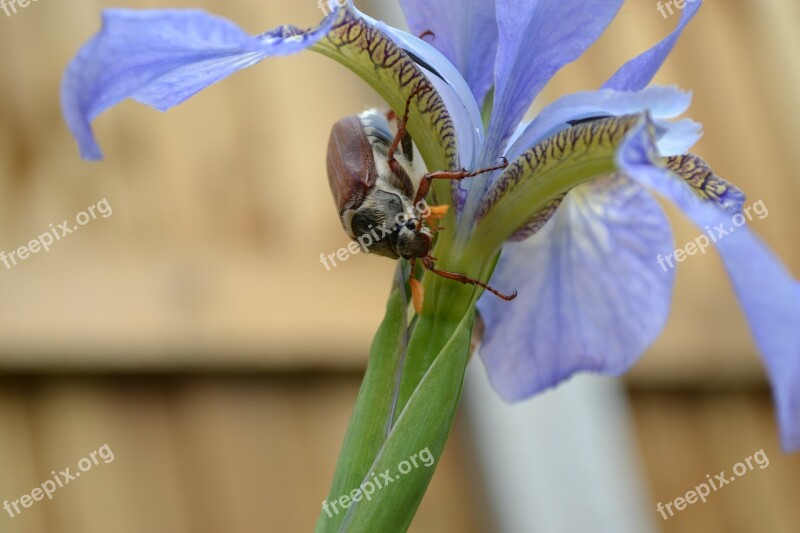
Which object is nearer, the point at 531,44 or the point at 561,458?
the point at 531,44

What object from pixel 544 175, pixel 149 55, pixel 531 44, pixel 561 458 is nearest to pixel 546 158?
pixel 544 175

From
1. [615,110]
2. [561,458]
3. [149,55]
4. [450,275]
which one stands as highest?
[149,55]

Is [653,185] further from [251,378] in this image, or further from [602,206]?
[251,378]

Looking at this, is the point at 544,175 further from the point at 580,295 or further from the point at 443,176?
the point at 580,295

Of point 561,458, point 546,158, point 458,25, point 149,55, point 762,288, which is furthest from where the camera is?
point 561,458

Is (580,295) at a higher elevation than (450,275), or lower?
lower

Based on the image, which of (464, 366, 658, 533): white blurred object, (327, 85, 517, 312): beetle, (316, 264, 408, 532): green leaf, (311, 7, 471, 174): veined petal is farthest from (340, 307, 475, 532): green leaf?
(464, 366, 658, 533): white blurred object

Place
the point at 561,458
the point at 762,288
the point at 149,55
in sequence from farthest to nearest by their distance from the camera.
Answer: the point at 561,458, the point at 149,55, the point at 762,288

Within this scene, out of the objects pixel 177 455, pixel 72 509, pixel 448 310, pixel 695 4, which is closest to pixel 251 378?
pixel 177 455
